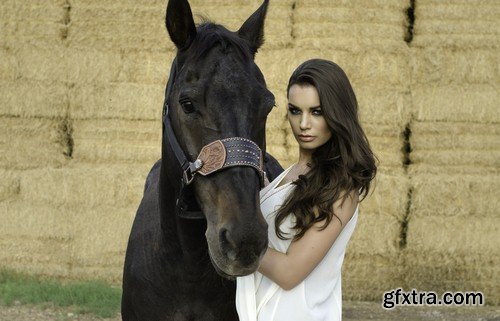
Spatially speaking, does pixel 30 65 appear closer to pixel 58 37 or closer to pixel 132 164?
pixel 58 37

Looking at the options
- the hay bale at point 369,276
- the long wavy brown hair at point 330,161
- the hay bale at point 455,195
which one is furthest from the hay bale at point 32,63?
the long wavy brown hair at point 330,161

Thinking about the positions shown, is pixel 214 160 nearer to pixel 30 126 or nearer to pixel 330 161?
pixel 330 161

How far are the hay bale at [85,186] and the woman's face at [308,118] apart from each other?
4324 millimetres

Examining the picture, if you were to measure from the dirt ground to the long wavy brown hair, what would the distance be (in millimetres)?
3555

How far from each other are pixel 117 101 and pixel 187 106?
15.2 feet

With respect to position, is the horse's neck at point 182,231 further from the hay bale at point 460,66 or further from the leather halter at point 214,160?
the hay bale at point 460,66

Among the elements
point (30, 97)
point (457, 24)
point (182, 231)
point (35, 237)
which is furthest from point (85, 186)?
point (182, 231)

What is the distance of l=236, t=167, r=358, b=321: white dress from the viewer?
2.87 meters

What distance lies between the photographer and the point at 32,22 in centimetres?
729

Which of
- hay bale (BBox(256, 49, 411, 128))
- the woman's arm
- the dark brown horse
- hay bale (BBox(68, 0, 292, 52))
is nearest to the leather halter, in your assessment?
the dark brown horse

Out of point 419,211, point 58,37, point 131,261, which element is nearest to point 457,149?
point 419,211

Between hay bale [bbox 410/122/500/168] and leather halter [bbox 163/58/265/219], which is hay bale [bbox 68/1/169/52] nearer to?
hay bale [bbox 410/122/500/168]

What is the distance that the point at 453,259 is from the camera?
6.89 meters

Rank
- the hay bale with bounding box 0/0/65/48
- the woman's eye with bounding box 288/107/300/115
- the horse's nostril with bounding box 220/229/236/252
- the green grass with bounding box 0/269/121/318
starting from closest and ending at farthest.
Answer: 1. the horse's nostril with bounding box 220/229/236/252
2. the woman's eye with bounding box 288/107/300/115
3. the green grass with bounding box 0/269/121/318
4. the hay bale with bounding box 0/0/65/48
